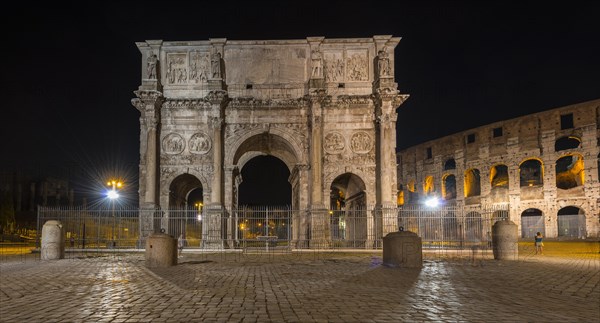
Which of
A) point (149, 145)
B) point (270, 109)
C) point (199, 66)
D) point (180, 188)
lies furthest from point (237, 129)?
point (180, 188)

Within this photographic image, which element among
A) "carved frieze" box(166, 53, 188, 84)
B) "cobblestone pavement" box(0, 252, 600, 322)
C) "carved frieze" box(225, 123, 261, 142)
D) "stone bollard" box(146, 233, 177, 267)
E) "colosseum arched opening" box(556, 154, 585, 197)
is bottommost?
"cobblestone pavement" box(0, 252, 600, 322)

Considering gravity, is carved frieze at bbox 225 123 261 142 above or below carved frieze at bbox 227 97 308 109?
below

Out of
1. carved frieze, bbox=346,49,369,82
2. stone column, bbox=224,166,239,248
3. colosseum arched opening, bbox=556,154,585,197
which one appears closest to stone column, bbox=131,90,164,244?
stone column, bbox=224,166,239,248

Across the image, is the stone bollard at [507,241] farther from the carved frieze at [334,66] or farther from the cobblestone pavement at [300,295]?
the carved frieze at [334,66]

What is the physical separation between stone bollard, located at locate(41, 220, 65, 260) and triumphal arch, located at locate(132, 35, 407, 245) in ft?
28.1

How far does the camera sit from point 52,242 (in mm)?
16312

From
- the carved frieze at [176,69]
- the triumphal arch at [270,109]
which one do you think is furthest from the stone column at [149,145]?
the carved frieze at [176,69]

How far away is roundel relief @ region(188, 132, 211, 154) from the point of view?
2580 cm

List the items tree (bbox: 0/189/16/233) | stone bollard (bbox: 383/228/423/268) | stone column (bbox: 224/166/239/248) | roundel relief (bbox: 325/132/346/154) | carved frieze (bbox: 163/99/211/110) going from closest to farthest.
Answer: stone bollard (bbox: 383/228/423/268), stone column (bbox: 224/166/239/248), carved frieze (bbox: 163/99/211/110), roundel relief (bbox: 325/132/346/154), tree (bbox: 0/189/16/233)

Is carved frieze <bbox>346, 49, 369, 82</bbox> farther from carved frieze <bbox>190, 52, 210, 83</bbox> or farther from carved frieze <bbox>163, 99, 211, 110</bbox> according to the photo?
carved frieze <bbox>163, 99, 211, 110</bbox>

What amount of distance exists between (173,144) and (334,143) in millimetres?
8430

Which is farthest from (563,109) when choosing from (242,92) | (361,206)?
(242,92)

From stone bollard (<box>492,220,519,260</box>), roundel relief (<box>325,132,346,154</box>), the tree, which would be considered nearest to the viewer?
stone bollard (<box>492,220,519,260</box>)

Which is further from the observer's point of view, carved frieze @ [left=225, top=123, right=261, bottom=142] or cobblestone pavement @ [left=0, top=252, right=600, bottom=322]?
carved frieze @ [left=225, top=123, right=261, bottom=142]
